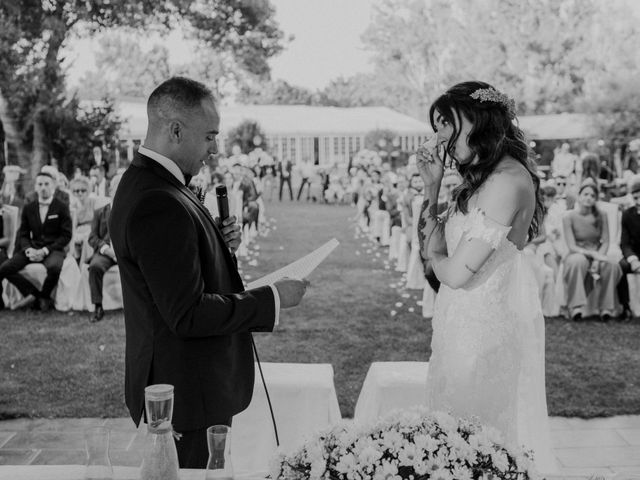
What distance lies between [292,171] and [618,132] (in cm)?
1205

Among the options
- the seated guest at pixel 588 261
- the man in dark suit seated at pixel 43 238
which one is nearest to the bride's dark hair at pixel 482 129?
the seated guest at pixel 588 261

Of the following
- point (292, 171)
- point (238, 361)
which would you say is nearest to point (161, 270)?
point (238, 361)

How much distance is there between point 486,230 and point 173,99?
105 centimetres

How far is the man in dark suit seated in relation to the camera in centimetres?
821

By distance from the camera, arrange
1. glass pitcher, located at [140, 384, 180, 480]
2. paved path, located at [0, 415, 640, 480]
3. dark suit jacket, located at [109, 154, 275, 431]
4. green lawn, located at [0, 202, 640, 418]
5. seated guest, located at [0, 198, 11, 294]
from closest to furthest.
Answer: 1. glass pitcher, located at [140, 384, 180, 480]
2. dark suit jacket, located at [109, 154, 275, 431]
3. paved path, located at [0, 415, 640, 480]
4. green lawn, located at [0, 202, 640, 418]
5. seated guest, located at [0, 198, 11, 294]

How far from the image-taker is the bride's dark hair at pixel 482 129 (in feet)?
8.27

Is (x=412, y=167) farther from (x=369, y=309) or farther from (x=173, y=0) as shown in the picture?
(x=173, y=0)

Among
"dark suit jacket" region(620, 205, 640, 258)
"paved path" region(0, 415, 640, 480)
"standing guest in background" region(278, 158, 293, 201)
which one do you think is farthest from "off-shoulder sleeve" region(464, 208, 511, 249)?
"standing guest in background" region(278, 158, 293, 201)

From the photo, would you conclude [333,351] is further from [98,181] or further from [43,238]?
[98,181]

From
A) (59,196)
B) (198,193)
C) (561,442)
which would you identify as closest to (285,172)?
(59,196)

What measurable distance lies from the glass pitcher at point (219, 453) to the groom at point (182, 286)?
0.46 meters

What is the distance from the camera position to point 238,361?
2334 mm

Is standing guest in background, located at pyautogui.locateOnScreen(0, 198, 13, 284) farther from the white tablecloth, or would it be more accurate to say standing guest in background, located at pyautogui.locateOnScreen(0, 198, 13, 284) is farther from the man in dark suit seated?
the white tablecloth

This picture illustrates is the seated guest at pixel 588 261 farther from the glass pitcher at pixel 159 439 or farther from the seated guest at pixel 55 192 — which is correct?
the glass pitcher at pixel 159 439
